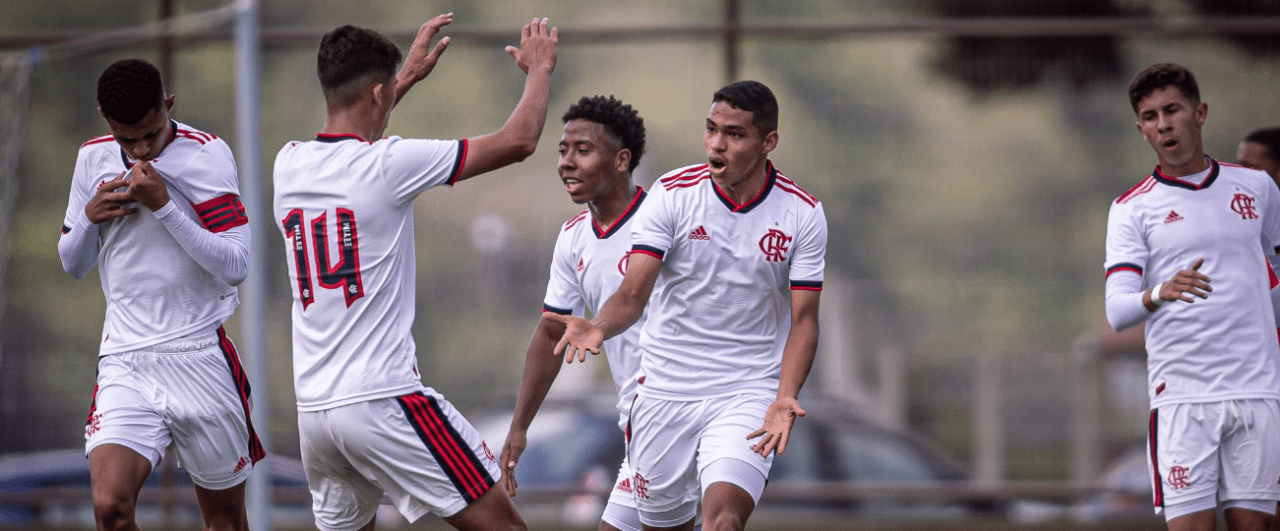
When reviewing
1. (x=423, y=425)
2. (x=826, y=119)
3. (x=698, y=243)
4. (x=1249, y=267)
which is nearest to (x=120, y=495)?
(x=423, y=425)

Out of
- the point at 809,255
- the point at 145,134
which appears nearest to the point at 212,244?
the point at 145,134

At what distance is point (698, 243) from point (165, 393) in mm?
2093

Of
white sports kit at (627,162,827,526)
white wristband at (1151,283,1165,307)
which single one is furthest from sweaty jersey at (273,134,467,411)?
white wristband at (1151,283,1165,307)

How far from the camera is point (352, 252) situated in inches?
170

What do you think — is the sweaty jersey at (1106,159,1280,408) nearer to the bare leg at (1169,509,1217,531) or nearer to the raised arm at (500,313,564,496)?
the bare leg at (1169,509,1217,531)

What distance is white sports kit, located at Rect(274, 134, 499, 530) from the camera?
4.31m

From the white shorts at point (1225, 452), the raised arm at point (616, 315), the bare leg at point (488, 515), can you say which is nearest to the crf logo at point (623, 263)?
the raised arm at point (616, 315)

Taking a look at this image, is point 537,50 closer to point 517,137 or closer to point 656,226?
point 517,137

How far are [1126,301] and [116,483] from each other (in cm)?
387

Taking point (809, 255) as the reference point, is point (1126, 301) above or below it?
below

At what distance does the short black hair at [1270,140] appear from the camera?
6137 mm

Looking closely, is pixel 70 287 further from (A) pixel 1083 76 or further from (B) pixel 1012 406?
(A) pixel 1083 76

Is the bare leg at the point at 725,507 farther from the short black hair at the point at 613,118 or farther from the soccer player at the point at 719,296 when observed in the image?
the short black hair at the point at 613,118

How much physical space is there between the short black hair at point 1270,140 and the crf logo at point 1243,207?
37.5 inches
